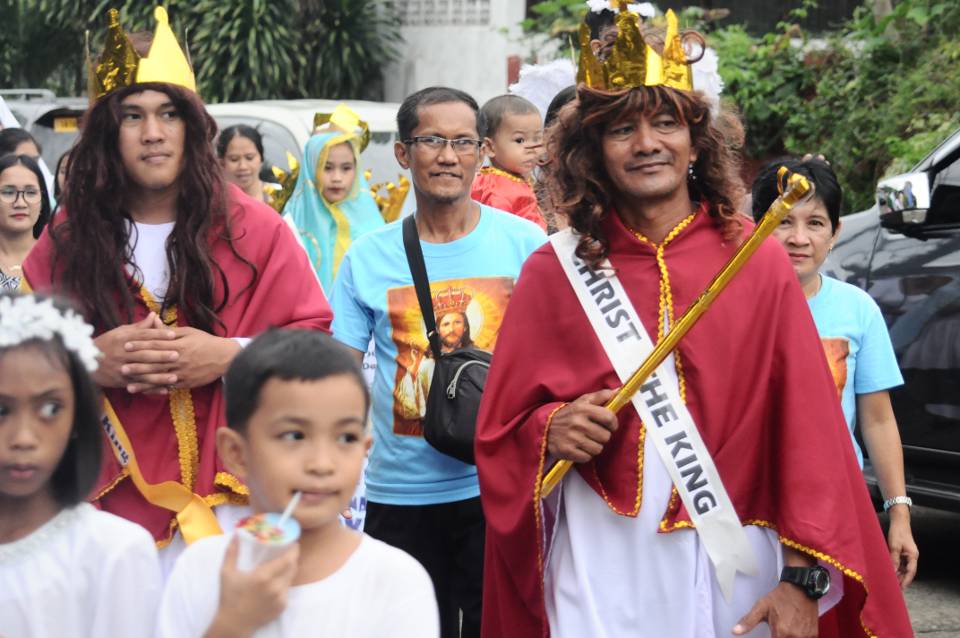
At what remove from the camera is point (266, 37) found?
22.0 meters

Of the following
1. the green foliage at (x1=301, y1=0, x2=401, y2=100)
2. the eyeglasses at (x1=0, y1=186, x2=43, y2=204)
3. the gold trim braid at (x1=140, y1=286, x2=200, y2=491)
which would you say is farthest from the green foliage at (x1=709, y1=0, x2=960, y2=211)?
the gold trim braid at (x1=140, y1=286, x2=200, y2=491)

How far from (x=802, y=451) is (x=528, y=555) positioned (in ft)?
2.44

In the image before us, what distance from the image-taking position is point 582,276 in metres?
4.03

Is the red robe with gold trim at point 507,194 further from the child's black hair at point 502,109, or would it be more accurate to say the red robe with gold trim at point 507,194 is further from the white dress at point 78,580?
the white dress at point 78,580

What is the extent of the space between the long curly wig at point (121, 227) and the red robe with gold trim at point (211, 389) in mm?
32

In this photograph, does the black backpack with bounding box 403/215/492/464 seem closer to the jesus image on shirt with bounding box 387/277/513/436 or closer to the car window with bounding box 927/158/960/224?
the jesus image on shirt with bounding box 387/277/513/436

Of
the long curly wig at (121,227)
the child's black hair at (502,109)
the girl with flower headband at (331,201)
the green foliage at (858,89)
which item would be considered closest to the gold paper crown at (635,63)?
the long curly wig at (121,227)

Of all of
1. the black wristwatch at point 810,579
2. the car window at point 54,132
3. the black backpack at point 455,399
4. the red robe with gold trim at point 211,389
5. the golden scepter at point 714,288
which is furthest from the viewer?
the car window at point 54,132

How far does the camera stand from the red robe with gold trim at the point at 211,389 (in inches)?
157

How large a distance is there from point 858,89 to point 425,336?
953 centimetres

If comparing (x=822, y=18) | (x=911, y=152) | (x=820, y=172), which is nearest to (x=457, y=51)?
(x=822, y=18)

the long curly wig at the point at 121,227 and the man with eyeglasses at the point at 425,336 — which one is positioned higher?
the long curly wig at the point at 121,227

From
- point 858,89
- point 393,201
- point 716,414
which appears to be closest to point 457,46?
point 858,89

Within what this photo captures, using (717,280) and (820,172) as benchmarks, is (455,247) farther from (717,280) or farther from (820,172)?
(717,280)
